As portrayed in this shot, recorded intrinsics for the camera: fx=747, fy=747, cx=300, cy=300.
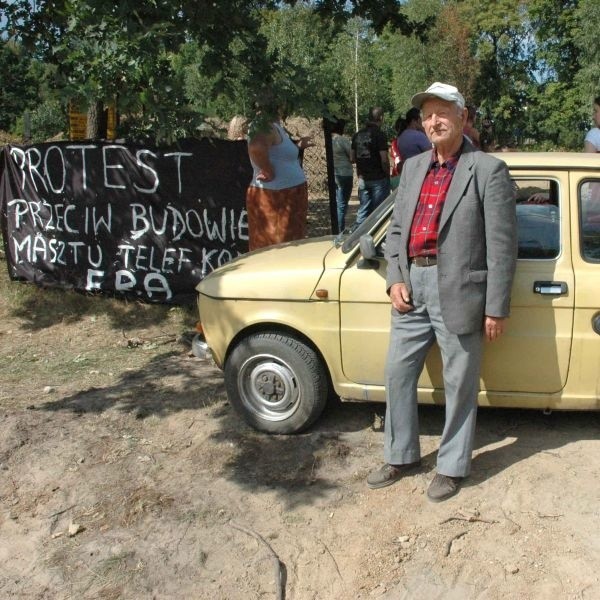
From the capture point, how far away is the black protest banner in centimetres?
752

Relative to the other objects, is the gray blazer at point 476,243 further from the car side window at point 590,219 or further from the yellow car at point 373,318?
the car side window at point 590,219

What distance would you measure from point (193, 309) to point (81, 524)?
12.9ft

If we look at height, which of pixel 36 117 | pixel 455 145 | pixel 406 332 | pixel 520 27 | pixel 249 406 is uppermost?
pixel 520 27

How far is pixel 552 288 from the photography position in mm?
3934

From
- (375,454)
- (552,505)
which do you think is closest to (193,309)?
(375,454)

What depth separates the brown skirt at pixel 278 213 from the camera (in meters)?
6.40

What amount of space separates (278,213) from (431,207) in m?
2.94

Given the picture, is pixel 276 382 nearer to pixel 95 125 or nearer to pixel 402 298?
pixel 402 298

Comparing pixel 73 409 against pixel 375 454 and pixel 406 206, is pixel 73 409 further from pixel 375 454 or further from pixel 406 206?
pixel 406 206

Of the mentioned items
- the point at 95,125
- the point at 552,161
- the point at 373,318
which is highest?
the point at 95,125

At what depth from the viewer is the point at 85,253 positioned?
26.8 ft

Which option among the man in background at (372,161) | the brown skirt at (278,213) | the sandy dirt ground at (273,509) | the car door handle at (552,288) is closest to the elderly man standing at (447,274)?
the sandy dirt ground at (273,509)

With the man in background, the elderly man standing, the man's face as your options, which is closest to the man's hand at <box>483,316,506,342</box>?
the elderly man standing

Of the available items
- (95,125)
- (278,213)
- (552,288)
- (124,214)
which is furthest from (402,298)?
(95,125)
